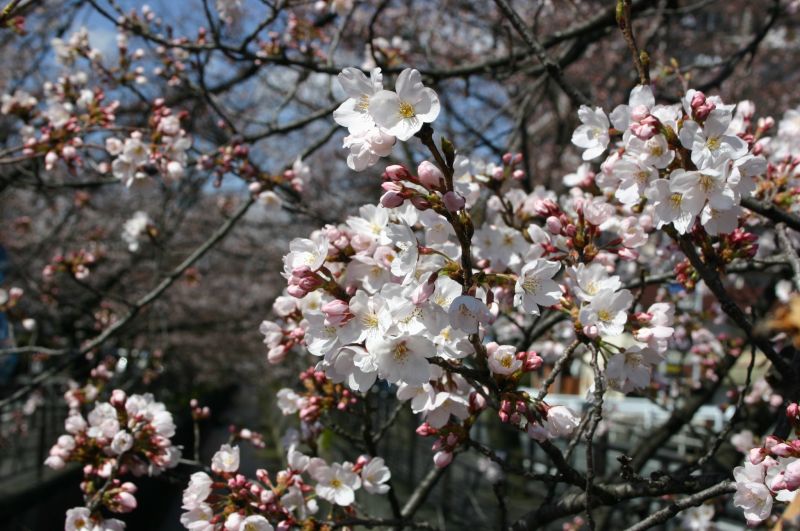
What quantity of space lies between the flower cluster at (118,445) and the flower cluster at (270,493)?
0.24 meters

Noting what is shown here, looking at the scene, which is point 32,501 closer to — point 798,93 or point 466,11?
point 466,11

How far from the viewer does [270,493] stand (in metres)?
1.97

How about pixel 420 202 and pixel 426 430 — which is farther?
pixel 426 430

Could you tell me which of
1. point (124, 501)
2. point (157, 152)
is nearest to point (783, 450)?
point (124, 501)

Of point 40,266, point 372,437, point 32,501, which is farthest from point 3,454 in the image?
point 372,437

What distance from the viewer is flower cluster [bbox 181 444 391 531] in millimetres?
1906

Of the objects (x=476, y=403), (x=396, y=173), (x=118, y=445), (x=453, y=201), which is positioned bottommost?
(x=476, y=403)

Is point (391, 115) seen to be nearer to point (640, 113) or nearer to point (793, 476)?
point (640, 113)

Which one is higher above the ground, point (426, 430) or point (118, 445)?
point (118, 445)

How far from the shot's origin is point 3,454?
7656 millimetres

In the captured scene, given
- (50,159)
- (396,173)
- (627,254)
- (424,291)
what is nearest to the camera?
(424,291)

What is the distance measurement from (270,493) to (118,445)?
58 cm

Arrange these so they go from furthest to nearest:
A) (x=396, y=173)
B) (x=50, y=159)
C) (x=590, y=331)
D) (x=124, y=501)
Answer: (x=50, y=159) → (x=124, y=501) → (x=590, y=331) → (x=396, y=173)

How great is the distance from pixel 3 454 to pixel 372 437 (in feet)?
23.2
